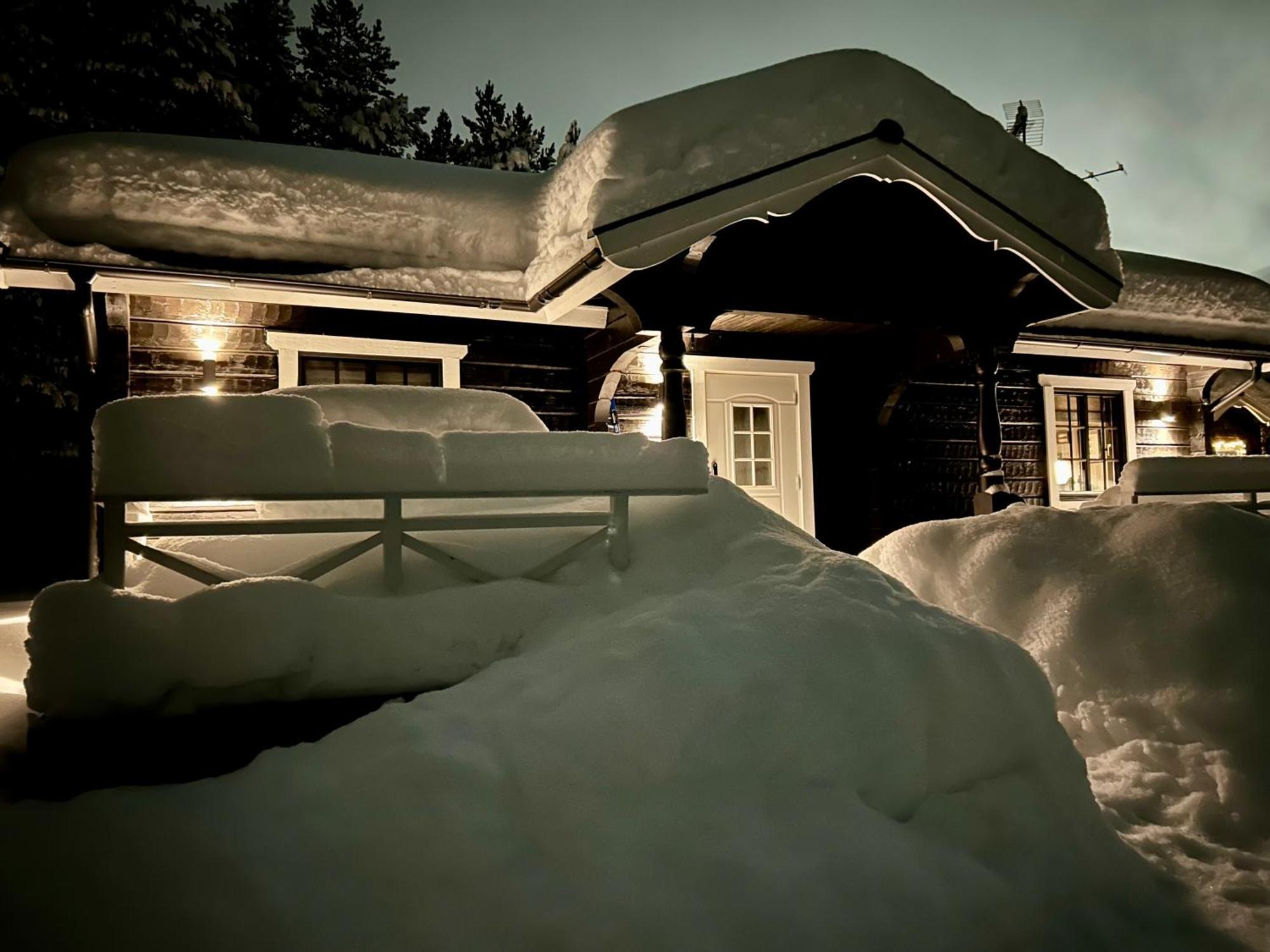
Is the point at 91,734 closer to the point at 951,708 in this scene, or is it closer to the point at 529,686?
the point at 529,686

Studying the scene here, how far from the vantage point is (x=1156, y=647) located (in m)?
3.43

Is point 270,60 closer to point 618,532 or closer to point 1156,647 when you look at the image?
point 618,532

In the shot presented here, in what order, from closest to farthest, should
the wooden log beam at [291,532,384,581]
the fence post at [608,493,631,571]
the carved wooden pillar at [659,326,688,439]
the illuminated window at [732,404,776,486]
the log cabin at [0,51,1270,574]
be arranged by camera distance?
the wooden log beam at [291,532,384,581] < the fence post at [608,493,631,571] < the log cabin at [0,51,1270,574] < the carved wooden pillar at [659,326,688,439] < the illuminated window at [732,404,776,486]

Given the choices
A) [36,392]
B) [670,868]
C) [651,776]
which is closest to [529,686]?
[651,776]

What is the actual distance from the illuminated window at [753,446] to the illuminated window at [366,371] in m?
3.11

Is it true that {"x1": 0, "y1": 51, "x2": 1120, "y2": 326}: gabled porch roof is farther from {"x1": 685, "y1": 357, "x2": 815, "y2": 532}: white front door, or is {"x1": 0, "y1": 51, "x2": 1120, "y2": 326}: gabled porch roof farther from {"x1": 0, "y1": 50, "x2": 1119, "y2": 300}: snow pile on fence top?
{"x1": 685, "y1": 357, "x2": 815, "y2": 532}: white front door

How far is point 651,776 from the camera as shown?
2088mm

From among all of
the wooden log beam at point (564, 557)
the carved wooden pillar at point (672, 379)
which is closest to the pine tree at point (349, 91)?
the carved wooden pillar at point (672, 379)

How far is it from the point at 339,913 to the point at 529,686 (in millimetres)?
755

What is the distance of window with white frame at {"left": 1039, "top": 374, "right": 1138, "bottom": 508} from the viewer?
10.0 m

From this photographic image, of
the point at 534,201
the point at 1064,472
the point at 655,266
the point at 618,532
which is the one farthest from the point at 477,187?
the point at 1064,472

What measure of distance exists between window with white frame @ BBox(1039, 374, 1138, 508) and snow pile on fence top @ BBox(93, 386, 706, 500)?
876 centimetres

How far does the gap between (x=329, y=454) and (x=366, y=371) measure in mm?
4436

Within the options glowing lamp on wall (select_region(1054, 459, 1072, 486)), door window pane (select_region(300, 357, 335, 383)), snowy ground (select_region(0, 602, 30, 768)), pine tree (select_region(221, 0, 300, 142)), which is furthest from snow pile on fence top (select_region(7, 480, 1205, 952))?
pine tree (select_region(221, 0, 300, 142))
